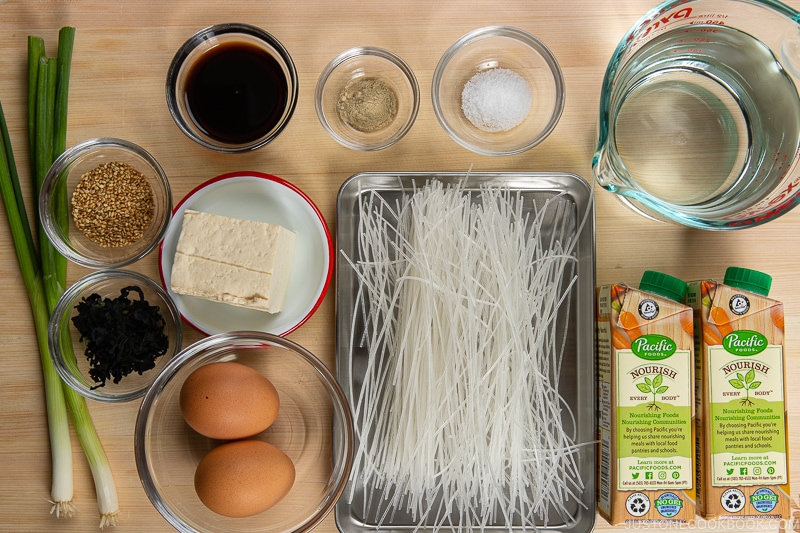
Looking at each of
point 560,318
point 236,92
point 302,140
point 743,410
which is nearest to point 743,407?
point 743,410

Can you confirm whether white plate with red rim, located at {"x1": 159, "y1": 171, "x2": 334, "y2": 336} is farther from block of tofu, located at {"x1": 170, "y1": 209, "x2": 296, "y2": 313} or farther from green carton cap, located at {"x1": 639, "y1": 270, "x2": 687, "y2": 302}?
green carton cap, located at {"x1": 639, "y1": 270, "x2": 687, "y2": 302}

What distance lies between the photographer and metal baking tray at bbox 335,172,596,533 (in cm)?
116

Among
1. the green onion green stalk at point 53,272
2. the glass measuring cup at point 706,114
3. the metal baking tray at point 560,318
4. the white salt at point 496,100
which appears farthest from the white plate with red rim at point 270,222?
the glass measuring cup at point 706,114

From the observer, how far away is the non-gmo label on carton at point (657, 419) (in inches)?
40.8

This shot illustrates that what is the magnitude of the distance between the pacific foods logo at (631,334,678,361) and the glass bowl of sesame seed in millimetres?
956

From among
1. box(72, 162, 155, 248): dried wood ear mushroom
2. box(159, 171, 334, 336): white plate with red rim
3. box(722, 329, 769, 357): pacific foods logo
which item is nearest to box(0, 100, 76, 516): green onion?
box(72, 162, 155, 248): dried wood ear mushroom

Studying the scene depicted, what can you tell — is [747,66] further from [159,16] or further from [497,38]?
[159,16]

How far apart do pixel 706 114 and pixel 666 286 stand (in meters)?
0.40

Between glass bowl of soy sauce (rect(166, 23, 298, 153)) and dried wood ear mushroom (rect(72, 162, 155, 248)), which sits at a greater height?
glass bowl of soy sauce (rect(166, 23, 298, 153))

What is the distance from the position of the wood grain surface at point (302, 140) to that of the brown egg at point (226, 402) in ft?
0.77

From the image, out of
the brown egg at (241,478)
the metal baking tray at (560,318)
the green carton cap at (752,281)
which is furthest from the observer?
the metal baking tray at (560,318)

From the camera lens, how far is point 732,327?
1.04 m

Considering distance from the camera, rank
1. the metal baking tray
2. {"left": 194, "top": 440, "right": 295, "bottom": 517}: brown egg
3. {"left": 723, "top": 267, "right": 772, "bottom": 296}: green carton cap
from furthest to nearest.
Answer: the metal baking tray < {"left": 723, "top": 267, "right": 772, "bottom": 296}: green carton cap < {"left": 194, "top": 440, "right": 295, "bottom": 517}: brown egg

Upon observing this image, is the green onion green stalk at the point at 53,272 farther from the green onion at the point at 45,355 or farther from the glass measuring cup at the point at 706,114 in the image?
the glass measuring cup at the point at 706,114
